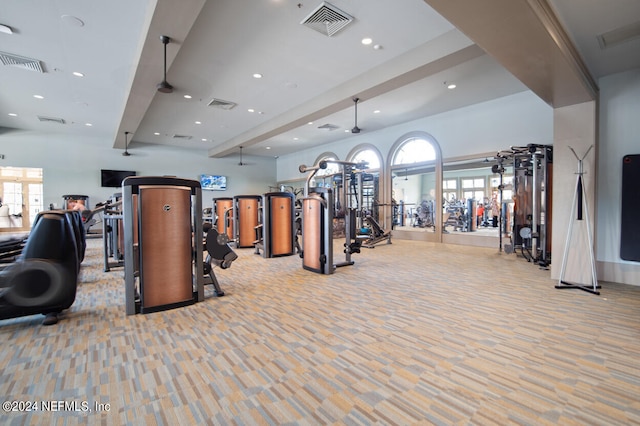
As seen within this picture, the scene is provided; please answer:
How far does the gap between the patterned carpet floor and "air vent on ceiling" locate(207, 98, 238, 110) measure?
17.5 ft

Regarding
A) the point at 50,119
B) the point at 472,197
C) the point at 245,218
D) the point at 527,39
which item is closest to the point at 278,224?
the point at 245,218

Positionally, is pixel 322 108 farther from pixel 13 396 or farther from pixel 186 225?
pixel 13 396

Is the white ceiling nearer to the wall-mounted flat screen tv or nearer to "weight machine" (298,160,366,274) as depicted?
"weight machine" (298,160,366,274)

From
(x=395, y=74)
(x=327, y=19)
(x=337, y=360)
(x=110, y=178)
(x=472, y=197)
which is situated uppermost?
(x=327, y=19)

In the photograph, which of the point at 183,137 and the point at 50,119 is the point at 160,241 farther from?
the point at 183,137

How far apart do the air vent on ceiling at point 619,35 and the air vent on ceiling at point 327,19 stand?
10.0 ft

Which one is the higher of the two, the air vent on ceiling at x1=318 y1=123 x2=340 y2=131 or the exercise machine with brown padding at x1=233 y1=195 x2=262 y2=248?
the air vent on ceiling at x1=318 y1=123 x2=340 y2=131

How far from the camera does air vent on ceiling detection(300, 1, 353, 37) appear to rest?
3.79 metres

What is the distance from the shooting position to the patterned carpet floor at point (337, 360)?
1.54m

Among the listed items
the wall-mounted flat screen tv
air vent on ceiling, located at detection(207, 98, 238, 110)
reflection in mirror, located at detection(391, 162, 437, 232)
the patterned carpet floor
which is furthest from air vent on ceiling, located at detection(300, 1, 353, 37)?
the wall-mounted flat screen tv

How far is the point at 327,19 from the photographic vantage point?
3.99 metres

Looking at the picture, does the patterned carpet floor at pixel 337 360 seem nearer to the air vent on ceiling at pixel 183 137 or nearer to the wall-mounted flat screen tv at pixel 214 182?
the air vent on ceiling at pixel 183 137

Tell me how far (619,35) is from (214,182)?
46.8ft

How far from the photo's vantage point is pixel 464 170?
8.93 m
